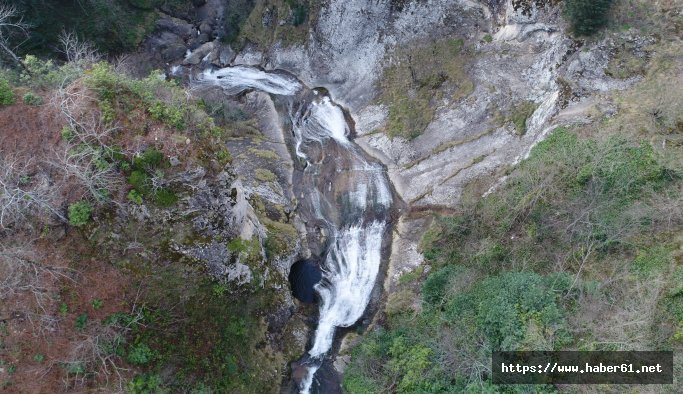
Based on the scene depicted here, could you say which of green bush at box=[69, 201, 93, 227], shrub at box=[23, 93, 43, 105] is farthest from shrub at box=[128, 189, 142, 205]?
shrub at box=[23, 93, 43, 105]

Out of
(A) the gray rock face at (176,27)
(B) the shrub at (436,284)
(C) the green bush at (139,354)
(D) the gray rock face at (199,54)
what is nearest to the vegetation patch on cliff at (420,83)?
(B) the shrub at (436,284)

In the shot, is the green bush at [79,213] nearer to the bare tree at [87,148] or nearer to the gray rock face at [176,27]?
the bare tree at [87,148]

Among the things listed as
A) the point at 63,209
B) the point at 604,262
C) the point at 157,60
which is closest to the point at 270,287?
the point at 63,209

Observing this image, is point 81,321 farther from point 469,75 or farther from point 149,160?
point 469,75

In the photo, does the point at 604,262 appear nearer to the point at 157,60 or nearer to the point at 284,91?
the point at 284,91

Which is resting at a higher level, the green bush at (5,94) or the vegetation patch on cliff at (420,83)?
the vegetation patch on cliff at (420,83)

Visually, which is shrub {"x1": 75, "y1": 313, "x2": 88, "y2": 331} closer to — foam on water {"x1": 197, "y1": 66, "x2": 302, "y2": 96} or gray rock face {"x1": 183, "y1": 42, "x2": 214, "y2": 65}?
foam on water {"x1": 197, "y1": 66, "x2": 302, "y2": 96}
